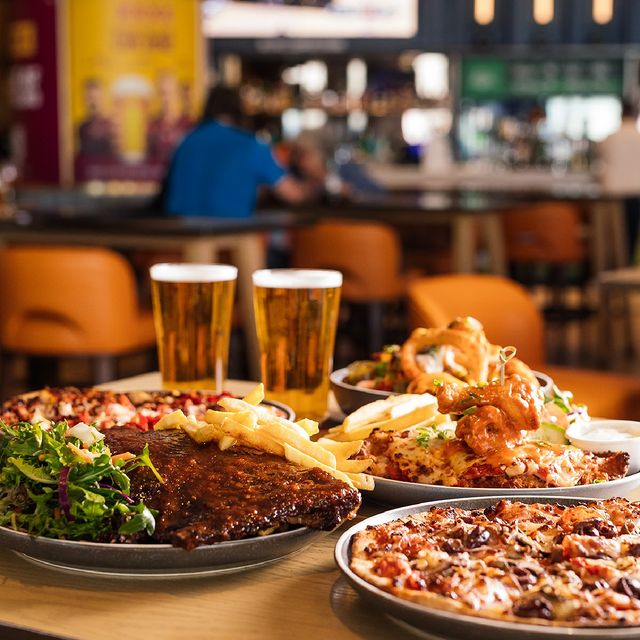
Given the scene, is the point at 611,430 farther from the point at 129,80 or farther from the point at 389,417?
the point at 129,80

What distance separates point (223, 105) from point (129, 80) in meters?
3.72

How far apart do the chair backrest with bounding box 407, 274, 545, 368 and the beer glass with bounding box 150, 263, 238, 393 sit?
123 centimetres

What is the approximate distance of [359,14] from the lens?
36.2 ft

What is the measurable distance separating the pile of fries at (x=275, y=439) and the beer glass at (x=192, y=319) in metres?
0.47

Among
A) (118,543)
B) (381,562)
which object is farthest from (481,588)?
(118,543)

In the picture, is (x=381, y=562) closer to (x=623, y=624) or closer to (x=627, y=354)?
(x=623, y=624)

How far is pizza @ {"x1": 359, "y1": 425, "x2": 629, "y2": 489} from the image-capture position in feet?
3.70

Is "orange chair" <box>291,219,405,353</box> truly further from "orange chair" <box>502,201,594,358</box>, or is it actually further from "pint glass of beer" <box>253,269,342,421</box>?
"pint glass of beer" <box>253,269,342,421</box>

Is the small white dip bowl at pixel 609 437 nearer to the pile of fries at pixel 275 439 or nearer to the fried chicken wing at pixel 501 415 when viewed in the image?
the fried chicken wing at pixel 501 415

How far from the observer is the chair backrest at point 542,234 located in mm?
7148

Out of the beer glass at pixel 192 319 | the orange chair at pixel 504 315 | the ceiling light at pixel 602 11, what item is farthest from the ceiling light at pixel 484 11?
the beer glass at pixel 192 319

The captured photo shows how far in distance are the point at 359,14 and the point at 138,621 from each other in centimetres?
1065

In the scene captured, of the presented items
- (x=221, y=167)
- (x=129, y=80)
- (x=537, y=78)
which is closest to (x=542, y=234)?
(x=221, y=167)

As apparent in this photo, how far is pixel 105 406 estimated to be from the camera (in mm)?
1400
